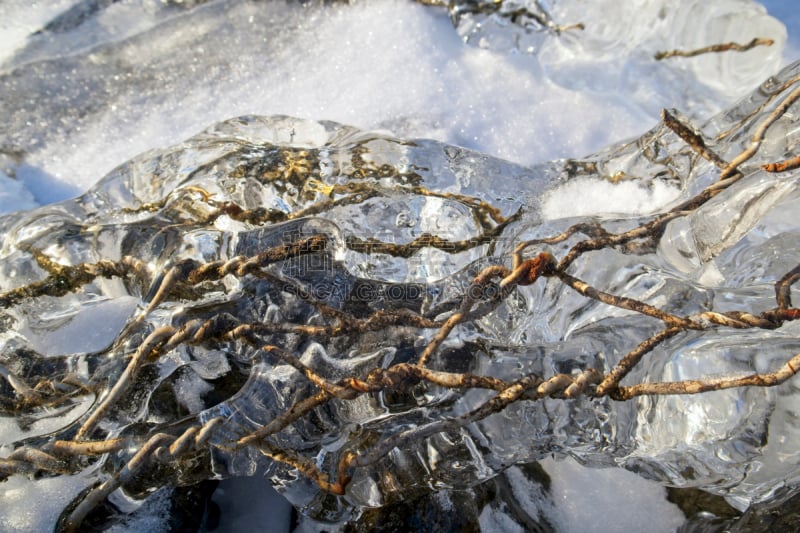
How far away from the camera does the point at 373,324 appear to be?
3.61ft

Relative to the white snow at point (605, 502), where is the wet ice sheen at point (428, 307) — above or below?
→ above

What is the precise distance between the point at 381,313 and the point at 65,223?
0.80 meters

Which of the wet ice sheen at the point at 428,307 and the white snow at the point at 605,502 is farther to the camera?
the white snow at the point at 605,502

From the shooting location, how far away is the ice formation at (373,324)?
3.48 feet

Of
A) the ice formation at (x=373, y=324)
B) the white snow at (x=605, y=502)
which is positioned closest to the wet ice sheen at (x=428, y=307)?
the ice formation at (x=373, y=324)

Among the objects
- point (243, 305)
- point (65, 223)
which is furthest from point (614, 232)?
point (65, 223)

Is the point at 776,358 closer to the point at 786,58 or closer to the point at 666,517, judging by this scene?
the point at 666,517

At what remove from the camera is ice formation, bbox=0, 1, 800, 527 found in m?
1.06

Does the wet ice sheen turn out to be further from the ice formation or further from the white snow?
the white snow

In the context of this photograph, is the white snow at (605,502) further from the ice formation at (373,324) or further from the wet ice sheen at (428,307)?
the wet ice sheen at (428,307)

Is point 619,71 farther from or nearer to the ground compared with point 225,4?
nearer to the ground

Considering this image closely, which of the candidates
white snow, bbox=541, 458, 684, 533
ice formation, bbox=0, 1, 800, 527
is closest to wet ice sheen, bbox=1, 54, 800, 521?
ice formation, bbox=0, 1, 800, 527

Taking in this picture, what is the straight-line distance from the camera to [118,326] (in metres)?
1.35

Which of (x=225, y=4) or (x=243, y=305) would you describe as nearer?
(x=243, y=305)
